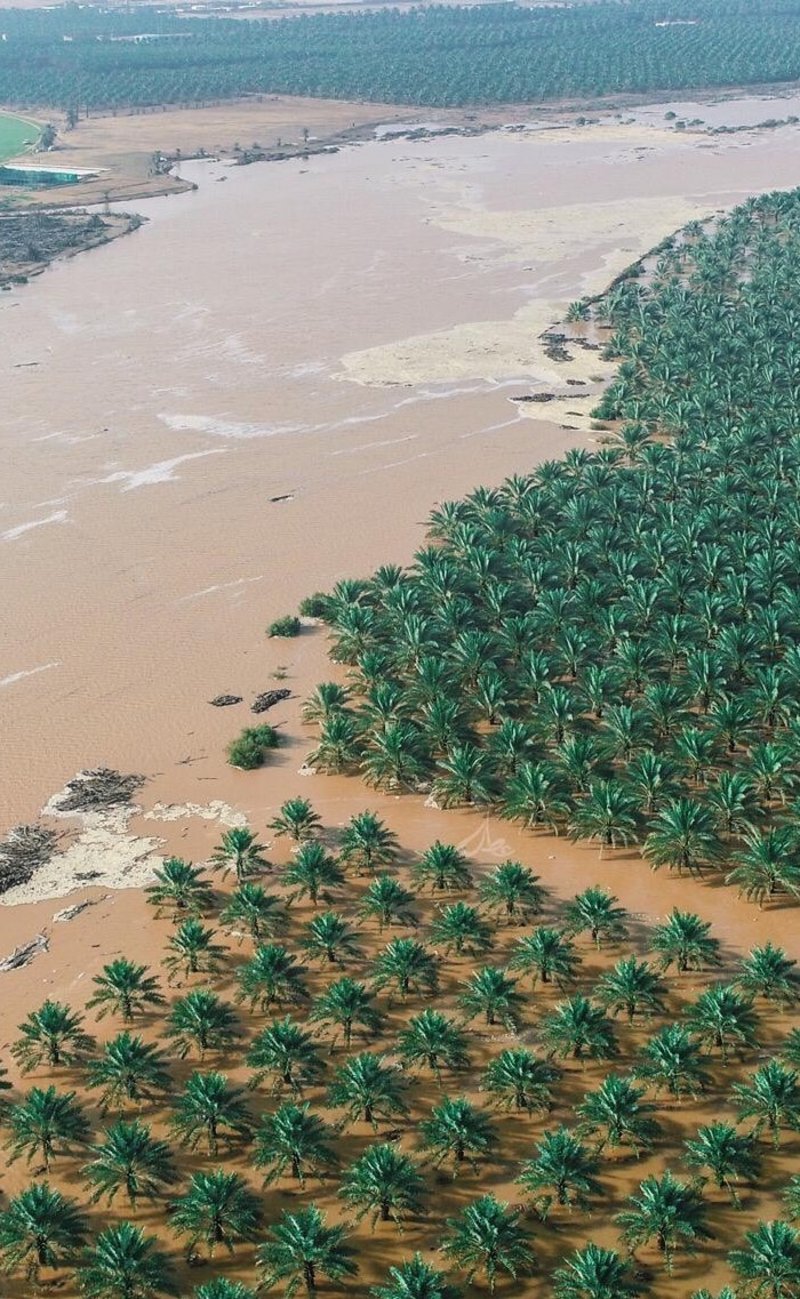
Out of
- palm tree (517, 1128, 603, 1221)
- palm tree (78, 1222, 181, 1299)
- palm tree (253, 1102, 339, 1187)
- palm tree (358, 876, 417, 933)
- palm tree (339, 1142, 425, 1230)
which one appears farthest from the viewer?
palm tree (358, 876, 417, 933)

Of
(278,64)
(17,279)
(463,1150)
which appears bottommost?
(463,1150)

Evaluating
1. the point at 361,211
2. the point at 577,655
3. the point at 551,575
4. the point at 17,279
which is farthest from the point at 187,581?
the point at 361,211

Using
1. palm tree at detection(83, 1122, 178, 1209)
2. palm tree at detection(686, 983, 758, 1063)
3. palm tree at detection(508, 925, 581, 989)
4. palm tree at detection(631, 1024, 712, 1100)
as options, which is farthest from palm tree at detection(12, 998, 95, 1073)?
palm tree at detection(686, 983, 758, 1063)

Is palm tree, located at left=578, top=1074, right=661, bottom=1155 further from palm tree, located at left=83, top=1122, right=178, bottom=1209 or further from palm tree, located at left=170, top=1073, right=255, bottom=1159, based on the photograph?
palm tree, located at left=83, top=1122, right=178, bottom=1209

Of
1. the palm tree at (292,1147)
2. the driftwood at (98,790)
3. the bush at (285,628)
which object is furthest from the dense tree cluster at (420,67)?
the palm tree at (292,1147)

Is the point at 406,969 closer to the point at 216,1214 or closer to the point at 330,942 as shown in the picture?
the point at 330,942

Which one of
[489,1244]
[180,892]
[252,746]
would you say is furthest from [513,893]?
[252,746]

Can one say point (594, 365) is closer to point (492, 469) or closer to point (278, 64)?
point (492, 469)

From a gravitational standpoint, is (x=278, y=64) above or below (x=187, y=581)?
above
